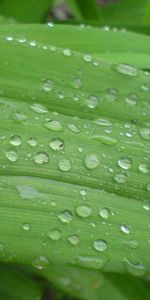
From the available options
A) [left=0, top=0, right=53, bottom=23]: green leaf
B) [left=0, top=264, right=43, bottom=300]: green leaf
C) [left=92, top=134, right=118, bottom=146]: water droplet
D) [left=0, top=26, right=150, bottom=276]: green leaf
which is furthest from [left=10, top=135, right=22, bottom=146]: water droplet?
[left=0, top=0, right=53, bottom=23]: green leaf

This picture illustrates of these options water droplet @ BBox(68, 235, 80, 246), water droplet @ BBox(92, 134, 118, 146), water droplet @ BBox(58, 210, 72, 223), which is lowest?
water droplet @ BBox(68, 235, 80, 246)

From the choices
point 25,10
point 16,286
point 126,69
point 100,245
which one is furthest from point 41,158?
point 25,10

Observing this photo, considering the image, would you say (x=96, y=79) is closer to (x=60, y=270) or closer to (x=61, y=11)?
(x=60, y=270)

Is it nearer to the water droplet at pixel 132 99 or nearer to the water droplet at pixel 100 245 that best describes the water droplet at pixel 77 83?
the water droplet at pixel 132 99

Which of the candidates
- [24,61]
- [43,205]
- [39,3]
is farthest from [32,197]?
[39,3]

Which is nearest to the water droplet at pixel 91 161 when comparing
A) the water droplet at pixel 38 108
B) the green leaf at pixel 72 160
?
the green leaf at pixel 72 160

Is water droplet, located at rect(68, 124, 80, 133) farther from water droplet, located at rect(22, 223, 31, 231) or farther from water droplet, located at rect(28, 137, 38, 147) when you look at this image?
water droplet, located at rect(22, 223, 31, 231)
